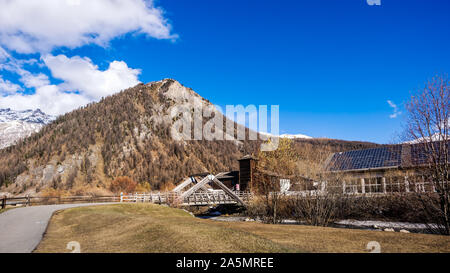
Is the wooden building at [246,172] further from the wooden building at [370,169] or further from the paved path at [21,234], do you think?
the paved path at [21,234]

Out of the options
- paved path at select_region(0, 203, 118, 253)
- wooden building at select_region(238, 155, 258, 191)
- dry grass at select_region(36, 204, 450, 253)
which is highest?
wooden building at select_region(238, 155, 258, 191)

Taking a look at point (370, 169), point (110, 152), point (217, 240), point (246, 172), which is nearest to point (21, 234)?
point (217, 240)

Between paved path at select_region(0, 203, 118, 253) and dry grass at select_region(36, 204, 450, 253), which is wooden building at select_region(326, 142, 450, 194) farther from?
paved path at select_region(0, 203, 118, 253)

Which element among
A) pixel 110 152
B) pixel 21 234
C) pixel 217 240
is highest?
pixel 110 152

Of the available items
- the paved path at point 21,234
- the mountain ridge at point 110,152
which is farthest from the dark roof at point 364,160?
the mountain ridge at point 110,152

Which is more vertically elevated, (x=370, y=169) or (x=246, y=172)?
(x=370, y=169)

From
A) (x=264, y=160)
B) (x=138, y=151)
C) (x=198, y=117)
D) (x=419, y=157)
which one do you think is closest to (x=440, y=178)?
(x=419, y=157)

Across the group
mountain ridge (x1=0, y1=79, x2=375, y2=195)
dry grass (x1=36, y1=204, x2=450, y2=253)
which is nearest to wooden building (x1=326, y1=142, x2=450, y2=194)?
dry grass (x1=36, y1=204, x2=450, y2=253)

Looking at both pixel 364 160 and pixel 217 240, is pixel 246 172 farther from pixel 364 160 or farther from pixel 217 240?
pixel 217 240

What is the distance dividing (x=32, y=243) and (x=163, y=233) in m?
5.87

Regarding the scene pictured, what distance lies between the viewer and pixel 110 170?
8788 centimetres

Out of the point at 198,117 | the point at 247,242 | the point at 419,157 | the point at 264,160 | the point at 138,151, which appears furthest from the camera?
the point at 198,117

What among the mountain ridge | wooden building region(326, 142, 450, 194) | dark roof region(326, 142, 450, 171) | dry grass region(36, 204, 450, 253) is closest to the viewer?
dry grass region(36, 204, 450, 253)
